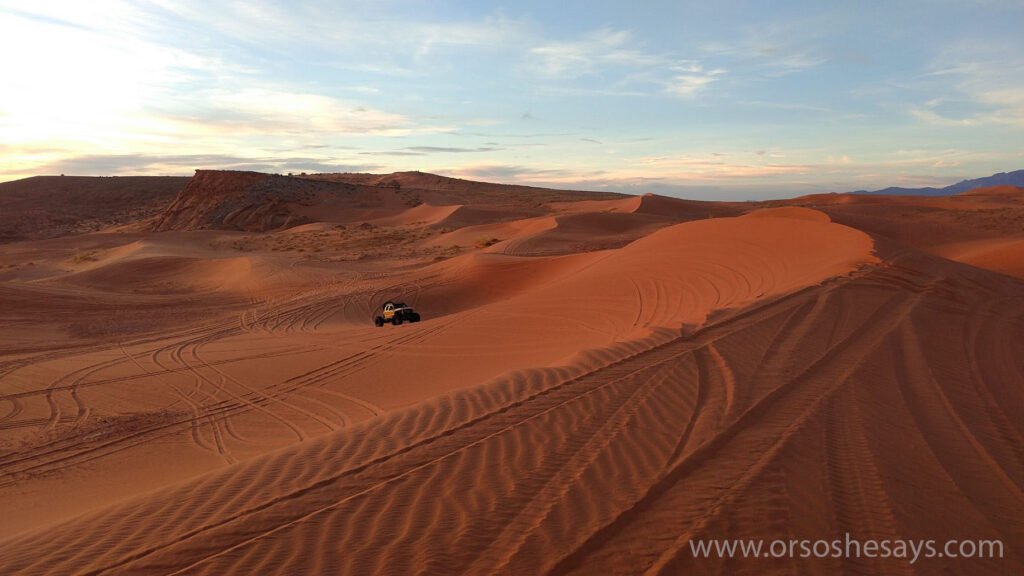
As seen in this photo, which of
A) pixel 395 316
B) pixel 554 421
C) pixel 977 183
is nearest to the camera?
pixel 554 421

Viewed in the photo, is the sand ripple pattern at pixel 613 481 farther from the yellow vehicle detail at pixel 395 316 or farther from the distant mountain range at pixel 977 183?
the distant mountain range at pixel 977 183

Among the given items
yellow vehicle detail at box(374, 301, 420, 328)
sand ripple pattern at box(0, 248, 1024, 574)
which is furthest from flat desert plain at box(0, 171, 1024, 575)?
yellow vehicle detail at box(374, 301, 420, 328)

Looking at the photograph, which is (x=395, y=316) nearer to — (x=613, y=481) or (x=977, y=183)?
(x=613, y=481)

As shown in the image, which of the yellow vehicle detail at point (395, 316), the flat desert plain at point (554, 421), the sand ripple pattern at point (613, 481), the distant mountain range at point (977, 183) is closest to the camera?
the sand ripple pattern at point (613, 481)

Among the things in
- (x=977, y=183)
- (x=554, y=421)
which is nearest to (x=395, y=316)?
(x=554, y=421)

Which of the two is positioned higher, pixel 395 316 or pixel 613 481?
pixel 613 481

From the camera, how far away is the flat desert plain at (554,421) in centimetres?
441

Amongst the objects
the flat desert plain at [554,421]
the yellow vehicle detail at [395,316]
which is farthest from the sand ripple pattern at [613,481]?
the yellow vehicle detail at [395,316]

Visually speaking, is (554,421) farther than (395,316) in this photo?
No

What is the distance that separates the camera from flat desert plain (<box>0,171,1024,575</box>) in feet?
14.5

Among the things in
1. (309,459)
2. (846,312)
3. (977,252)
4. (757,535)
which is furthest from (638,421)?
(977,252)

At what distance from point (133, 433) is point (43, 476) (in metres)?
1.48

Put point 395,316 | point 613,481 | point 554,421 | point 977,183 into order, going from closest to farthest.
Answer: point 613,481
point 554,421
point 395,316
point 977,183

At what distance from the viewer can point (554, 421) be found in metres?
6.36
